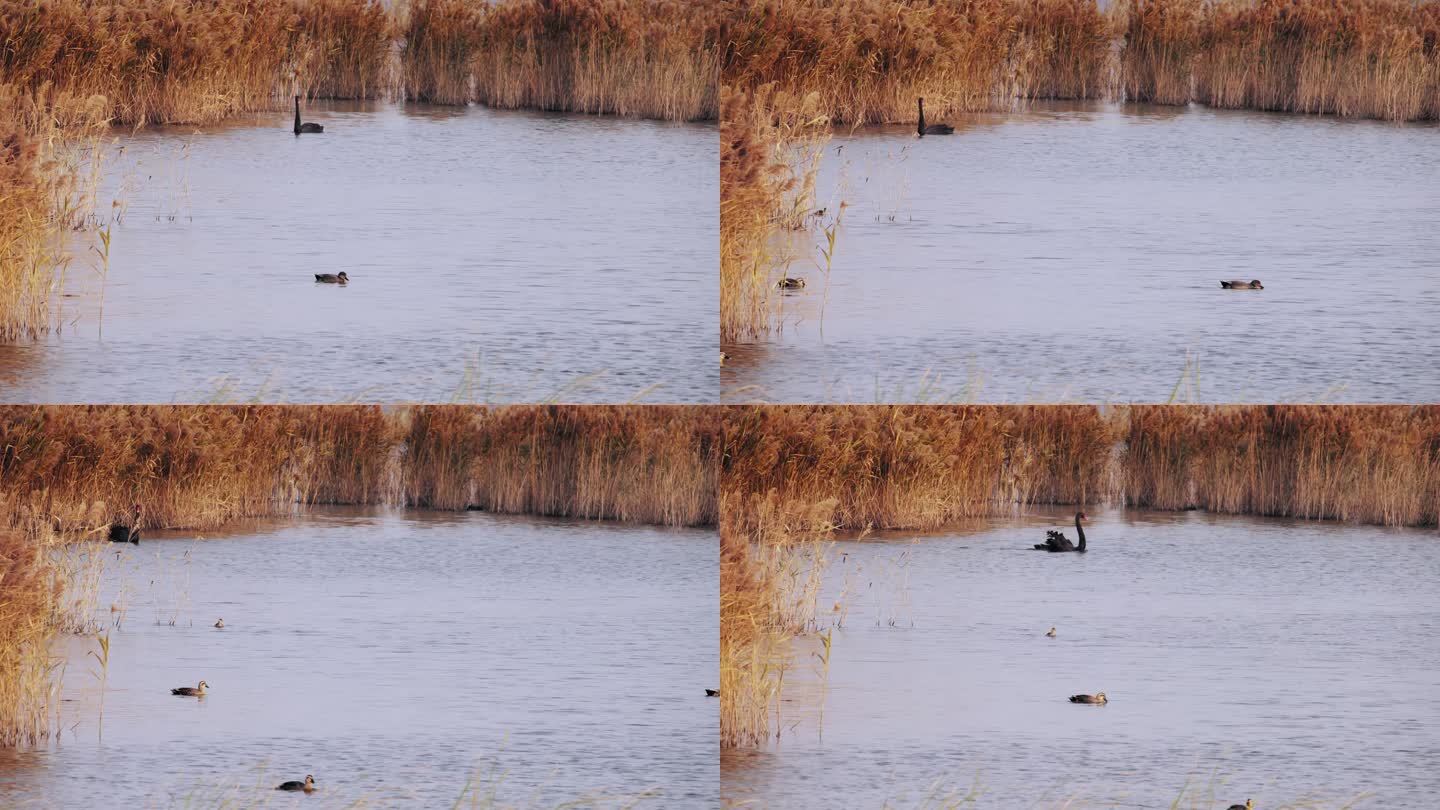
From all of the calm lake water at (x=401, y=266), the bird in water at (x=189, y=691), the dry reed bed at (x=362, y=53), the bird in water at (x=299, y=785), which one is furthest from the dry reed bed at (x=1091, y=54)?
the bird in water at (x=299, y=785)

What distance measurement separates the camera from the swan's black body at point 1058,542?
11312 mm

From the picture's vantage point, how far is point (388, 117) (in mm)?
12766

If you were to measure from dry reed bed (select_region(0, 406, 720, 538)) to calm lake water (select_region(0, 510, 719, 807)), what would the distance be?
14cm

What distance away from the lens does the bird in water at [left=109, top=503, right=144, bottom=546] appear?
10.7m

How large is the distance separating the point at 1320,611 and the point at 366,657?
4.55 meters

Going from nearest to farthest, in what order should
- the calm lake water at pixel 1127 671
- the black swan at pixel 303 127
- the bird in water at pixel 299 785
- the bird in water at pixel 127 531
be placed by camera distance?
the bird in water at pixel 299 785 < the calm lake water at pixel 1127 671 < the bird in water at pixel 127 531 < the black swan at pixel 303 127

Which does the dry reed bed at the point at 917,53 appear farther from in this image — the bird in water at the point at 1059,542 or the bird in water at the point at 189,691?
the bird in water at the point at 189,691

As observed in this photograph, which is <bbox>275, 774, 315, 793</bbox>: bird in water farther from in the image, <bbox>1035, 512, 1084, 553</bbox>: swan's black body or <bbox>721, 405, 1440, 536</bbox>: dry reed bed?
<bbox>1035, 512, 1084, 553</bbox>: swan's black body

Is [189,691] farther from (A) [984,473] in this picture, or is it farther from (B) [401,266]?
(A) [984,473]

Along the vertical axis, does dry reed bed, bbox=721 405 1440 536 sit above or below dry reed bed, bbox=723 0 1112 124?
below

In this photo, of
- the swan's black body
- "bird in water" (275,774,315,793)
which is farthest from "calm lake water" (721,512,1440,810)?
"bird in water" (275,774,315,793)

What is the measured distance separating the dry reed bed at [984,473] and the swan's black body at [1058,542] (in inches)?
6.0

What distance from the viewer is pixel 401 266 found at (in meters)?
11.9

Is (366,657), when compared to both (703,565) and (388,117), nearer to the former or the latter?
(703,565)
